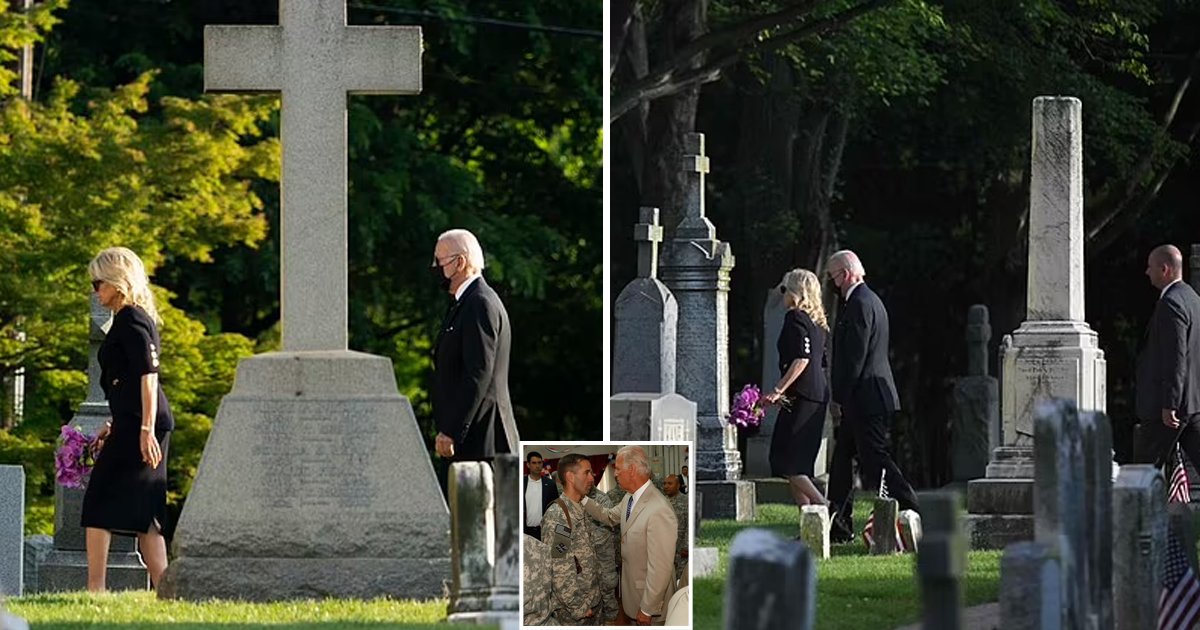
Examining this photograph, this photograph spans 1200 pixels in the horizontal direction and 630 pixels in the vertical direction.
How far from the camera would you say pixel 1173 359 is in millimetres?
15914

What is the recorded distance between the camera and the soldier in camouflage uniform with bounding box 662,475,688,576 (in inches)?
388

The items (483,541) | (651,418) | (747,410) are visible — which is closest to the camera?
(483,541)

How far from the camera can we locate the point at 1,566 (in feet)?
49.0

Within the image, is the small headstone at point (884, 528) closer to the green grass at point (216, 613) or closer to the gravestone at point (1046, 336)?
the gravestone at point (1046, 336)

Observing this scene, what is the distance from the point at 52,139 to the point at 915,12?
316 inches

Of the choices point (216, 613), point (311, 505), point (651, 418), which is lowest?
point (216, 613)

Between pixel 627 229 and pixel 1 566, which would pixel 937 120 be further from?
pixel 1 566

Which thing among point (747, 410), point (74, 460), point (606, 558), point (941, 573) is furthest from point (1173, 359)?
point (941, 573)

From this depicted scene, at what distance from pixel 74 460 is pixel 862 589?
15.5 feet

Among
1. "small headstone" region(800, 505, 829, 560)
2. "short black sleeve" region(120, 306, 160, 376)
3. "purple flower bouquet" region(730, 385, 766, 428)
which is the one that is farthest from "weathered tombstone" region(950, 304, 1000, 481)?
"short black sleeve" region(120, 306, 160, 376)

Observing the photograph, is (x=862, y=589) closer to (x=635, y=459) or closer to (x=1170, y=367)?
(x=635, y=459)

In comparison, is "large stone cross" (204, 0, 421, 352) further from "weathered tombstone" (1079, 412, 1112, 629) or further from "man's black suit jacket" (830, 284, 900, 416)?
"weathered tombstone" (1079, 412, 1112, 629)

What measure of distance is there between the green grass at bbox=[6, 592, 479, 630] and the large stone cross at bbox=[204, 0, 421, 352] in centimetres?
133

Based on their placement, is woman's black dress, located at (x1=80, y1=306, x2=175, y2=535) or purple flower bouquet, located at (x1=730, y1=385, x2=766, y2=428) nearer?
woman's black dress, located at (x1=80, y1=306, x2=175, y2=535)
